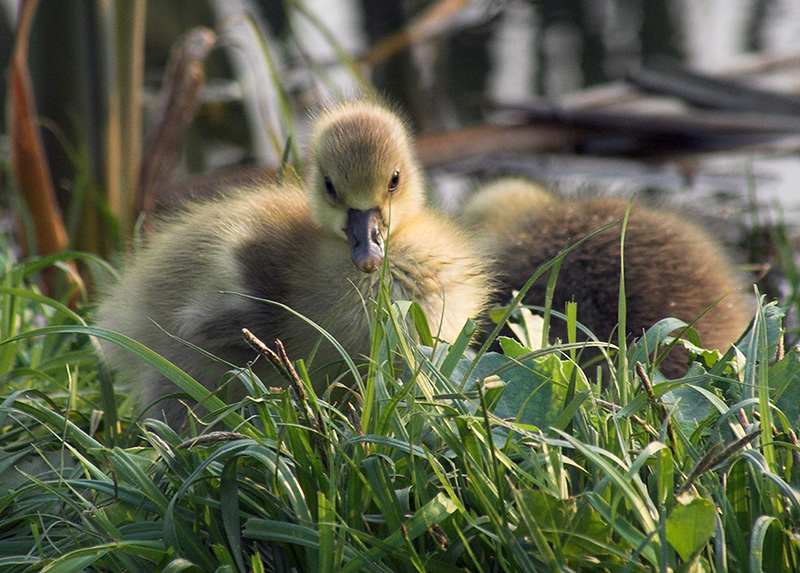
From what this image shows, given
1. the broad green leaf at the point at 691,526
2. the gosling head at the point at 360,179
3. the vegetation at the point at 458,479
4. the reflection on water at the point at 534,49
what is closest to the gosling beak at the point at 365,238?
the gosling head at the point at 360,179

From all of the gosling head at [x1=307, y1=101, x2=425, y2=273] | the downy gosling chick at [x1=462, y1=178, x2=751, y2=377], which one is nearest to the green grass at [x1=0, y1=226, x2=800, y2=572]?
the gosling head at [x1=307, y1=101, x2=425, y2=273]

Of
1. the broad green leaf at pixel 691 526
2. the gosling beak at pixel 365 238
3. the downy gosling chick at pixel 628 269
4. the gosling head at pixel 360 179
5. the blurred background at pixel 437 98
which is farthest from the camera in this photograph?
the blurred background at pixel 437 98

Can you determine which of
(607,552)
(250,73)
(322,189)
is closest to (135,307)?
(322,189)

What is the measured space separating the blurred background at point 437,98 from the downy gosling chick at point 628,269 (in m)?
0.14

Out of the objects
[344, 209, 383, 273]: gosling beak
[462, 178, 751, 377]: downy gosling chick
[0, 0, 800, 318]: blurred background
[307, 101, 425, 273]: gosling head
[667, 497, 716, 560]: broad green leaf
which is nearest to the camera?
[667, 497, 716, 560]: broad green leaf

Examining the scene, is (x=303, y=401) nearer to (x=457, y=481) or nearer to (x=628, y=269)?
(x=457, y=481)

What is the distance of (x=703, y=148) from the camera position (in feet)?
15.2

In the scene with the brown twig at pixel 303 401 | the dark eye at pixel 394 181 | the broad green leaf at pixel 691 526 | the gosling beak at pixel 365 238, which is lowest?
the broad green leaf at pixel 691 526

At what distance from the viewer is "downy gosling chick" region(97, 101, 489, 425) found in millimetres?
1638

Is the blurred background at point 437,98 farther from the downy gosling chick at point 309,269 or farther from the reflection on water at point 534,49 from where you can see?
the downy gosling chick at point 309,269

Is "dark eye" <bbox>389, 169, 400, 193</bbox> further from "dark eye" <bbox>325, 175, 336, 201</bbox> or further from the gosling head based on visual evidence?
"dark eye" <bbox>325, 175, 336, 201</bbox>

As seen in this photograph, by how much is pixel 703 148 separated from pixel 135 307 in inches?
141

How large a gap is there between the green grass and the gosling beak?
22cm

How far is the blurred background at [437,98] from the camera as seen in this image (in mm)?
2992
